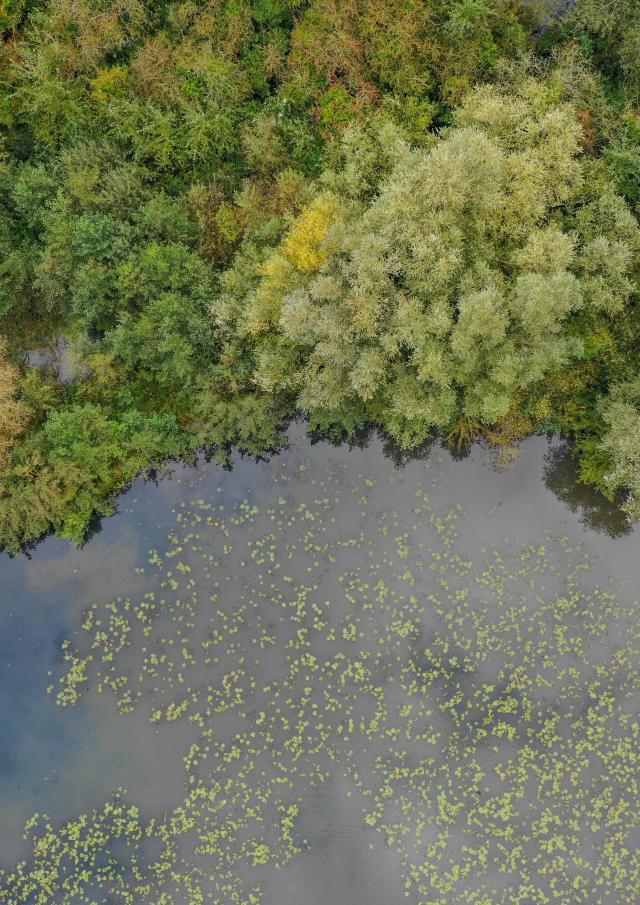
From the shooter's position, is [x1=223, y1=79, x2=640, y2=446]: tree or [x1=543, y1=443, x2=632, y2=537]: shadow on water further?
[x1=543, y1=443, x2=632, y2=537]: shadow on water

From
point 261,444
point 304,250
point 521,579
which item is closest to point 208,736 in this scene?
point 261,444

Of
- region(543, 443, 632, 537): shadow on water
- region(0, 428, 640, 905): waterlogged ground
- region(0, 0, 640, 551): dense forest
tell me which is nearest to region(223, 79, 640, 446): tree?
region(0, 0, 640, 551): dense forest

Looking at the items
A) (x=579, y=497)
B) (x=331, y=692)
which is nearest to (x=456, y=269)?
(x=579, y=497)

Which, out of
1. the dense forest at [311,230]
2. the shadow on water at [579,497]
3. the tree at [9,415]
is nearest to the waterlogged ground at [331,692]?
the shadow on water at [579,497]

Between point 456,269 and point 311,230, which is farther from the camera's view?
point 311,230

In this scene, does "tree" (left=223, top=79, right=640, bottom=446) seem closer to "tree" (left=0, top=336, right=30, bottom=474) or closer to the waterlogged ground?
the waterlogged ground

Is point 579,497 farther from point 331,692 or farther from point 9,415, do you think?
point 9,415

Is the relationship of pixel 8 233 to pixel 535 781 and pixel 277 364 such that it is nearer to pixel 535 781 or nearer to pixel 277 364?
pixel 277 364
